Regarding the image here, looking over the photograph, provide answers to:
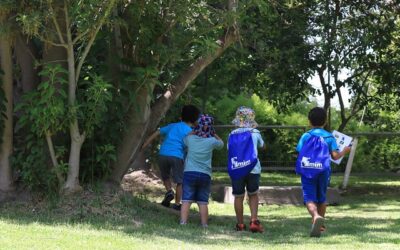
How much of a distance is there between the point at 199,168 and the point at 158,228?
3.55ft

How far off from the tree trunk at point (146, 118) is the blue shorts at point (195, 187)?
1.27 metres

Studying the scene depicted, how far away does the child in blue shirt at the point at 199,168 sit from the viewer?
879cm

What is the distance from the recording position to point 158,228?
8188 mm

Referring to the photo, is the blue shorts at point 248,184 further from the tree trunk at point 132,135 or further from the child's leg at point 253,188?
the tree trunk at point 132,135

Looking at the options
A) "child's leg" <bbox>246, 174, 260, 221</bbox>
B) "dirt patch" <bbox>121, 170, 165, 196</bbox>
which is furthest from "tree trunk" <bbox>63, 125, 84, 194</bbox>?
"dirt patch" <bbox>121, 170, 165, 196</bbox>

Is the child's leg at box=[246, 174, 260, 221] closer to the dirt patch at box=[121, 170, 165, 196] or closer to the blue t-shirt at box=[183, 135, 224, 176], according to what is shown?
the blue t-shirt at box=[183, 135, 224, 176]

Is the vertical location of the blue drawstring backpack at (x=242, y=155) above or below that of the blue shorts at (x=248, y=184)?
above

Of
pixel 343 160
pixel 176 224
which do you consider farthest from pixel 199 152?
pixel 343 160

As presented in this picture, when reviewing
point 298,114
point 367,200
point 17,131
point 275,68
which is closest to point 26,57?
point 17,131

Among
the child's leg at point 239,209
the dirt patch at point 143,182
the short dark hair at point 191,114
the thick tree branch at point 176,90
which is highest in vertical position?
the thick tree branch at point 176,90

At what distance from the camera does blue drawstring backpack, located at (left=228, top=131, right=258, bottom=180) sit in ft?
28.1

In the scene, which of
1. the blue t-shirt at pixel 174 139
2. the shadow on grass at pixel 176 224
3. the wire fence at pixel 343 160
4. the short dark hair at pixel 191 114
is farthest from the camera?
the wire fence at pixel 343 160

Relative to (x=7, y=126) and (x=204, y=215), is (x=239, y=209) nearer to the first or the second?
(x=204, y=215)

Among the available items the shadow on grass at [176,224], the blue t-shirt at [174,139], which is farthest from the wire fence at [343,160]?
the shadow on grass at [176,224]
